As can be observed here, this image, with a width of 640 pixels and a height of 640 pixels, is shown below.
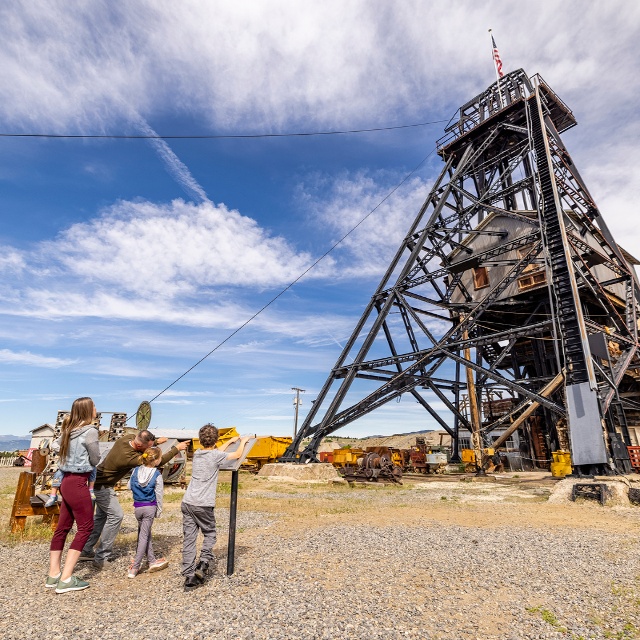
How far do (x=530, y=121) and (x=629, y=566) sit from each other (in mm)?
18426

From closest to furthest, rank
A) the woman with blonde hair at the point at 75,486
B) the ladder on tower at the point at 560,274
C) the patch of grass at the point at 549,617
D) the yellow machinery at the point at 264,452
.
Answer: the patch of grass at the point at 549,617, the woman with blonde hair at the point at 75,486, the ladder on tower at the point at 560,274, the yellow machinery at the point at 264,452

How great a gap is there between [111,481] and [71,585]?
1.07 meters

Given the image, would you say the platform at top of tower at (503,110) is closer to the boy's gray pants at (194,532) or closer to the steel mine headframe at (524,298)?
the steel mine headframe at (524,298)

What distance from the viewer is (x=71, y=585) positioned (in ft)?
12.6

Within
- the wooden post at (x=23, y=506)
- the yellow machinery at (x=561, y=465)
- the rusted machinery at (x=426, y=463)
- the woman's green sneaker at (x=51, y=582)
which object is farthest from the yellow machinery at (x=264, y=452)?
the woman's green sneaker at (x=51, y=582)

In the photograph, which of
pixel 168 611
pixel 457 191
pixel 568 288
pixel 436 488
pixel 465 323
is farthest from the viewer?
pixel 457 191

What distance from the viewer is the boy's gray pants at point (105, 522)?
4.64 metres

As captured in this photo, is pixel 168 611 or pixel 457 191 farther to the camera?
pixel 457 191

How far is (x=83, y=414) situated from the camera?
4.22 m

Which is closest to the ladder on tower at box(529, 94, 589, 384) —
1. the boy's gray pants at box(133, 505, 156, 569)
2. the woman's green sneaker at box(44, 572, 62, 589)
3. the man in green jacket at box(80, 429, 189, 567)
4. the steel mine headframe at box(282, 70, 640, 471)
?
the steel mine headframe at box(282, 70, 640, 471)

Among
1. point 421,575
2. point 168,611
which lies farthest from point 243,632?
point 421,575

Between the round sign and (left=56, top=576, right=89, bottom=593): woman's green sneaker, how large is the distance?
922cm

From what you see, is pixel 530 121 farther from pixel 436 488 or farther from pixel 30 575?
pixel 30 575

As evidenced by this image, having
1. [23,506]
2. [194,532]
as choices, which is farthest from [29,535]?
[194,532]
